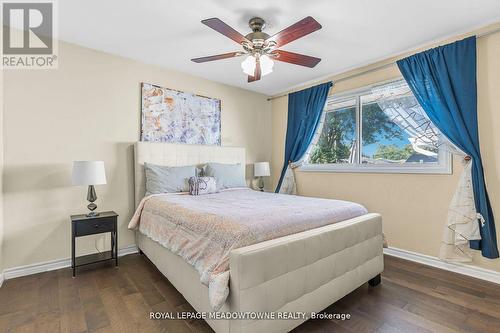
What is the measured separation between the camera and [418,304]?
202 cm

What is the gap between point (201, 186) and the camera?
317cm

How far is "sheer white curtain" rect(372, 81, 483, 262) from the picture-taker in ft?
8.08

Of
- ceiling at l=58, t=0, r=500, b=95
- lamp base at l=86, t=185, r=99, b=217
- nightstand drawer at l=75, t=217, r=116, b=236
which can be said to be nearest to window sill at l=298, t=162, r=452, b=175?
ceiling at l=58, t=0, r=500, b=95

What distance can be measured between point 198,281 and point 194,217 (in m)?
0.47

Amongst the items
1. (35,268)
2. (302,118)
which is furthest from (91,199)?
(302,118)

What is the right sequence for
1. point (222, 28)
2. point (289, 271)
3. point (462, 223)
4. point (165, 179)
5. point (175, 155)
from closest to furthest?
point (289, 271)
point (222, 28)
point (462, 223)
point (165, 179)
point (175, 155)

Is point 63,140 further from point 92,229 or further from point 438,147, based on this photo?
point 438,147

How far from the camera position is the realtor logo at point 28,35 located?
2295 millimetres

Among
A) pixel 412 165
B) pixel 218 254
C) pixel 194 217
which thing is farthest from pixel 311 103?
pixel 218 254

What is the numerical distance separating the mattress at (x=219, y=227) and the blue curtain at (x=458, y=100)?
3.89 ft

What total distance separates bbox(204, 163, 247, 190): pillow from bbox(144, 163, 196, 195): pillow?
0.39 m

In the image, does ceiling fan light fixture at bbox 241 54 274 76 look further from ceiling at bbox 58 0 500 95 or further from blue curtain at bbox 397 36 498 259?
blue curtain at bbox 397 36 498 259

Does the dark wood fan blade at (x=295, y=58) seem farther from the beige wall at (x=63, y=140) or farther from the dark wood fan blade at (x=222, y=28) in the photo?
the beige wall at (x=63, y=140)

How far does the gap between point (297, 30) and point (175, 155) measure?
89.5 inches
